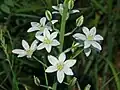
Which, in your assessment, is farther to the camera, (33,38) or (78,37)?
(33,38)

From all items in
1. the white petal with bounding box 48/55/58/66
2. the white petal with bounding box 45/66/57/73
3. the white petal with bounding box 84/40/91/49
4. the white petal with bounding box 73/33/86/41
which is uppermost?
the white petal with bounding box 73/33/86/41

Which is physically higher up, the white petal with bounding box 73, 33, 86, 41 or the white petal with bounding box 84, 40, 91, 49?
the white petal with bounding box 73, 33, 86, 41

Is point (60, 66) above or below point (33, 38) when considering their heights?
above

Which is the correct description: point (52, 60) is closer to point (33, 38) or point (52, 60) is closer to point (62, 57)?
point (62, 57)

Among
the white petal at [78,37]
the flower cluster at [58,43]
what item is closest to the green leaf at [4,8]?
the flower cluster at [58,43]

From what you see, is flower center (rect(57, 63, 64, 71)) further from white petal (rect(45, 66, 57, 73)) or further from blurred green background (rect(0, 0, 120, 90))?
blurred green background (rect(0, 0, 120, 90))

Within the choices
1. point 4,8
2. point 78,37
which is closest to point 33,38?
point 4,8

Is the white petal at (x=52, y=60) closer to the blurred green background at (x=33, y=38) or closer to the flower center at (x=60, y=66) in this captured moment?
the flower center at (x=60, y=66)

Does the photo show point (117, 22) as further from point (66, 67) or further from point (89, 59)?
point (66, 67)

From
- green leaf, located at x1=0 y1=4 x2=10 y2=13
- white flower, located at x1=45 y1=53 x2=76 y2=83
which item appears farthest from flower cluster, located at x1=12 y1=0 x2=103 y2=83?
green leaf, located at x1=0 y1=4 x2=10 y2=13
